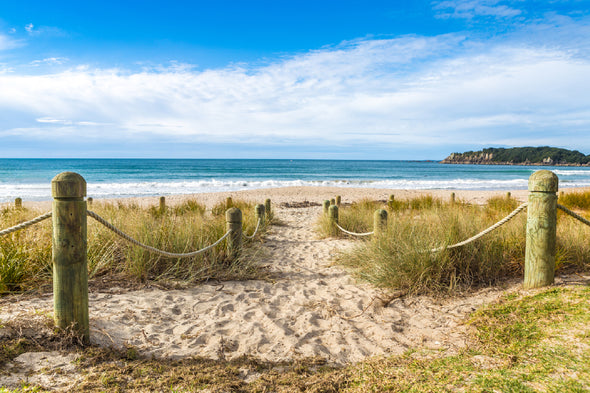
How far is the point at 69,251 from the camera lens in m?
2.59

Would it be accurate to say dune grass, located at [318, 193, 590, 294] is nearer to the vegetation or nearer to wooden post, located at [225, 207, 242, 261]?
the vegetation

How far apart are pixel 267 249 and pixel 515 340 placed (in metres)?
4.60

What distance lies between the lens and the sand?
2.93 meters

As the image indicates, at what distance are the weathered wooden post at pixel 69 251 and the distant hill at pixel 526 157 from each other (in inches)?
4354

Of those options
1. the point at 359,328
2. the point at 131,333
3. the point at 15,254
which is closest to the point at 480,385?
the point at 359,328

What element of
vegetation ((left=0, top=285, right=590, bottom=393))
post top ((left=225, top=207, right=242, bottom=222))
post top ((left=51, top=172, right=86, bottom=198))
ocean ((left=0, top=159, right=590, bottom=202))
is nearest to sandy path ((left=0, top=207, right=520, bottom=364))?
vegetation ((left=0, top=285, right=590, bottom=393))

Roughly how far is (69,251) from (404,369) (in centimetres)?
252

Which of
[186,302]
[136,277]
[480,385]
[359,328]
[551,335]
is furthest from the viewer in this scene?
[136,277]

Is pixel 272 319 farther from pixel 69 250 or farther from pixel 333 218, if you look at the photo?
pixel 333 218

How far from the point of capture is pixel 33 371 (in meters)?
2.37

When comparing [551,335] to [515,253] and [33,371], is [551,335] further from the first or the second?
[33,371]

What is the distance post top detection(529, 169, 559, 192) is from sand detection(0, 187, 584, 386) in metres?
1.17

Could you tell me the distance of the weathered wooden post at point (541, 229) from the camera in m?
3.56

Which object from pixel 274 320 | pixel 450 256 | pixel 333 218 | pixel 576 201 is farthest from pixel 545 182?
pixel 576 201
